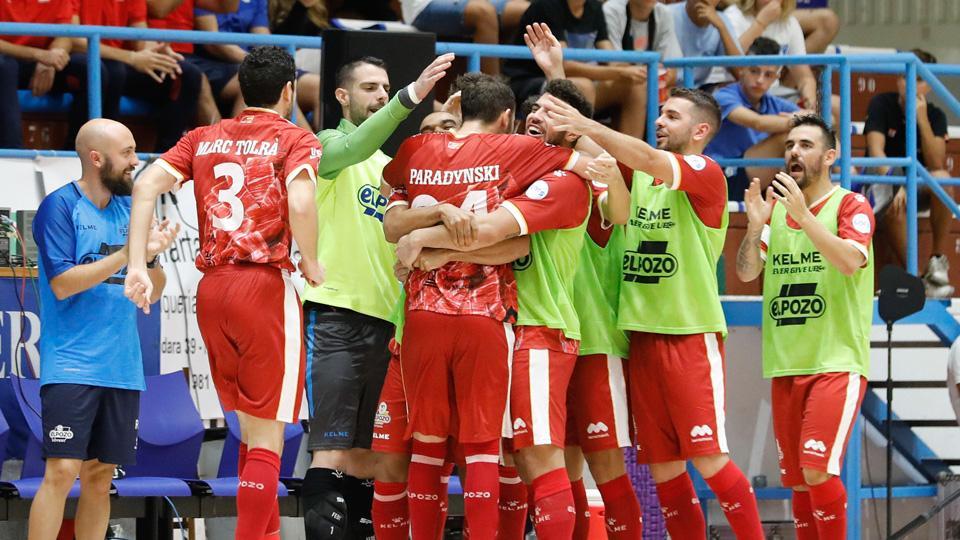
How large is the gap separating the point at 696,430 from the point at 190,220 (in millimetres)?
3583

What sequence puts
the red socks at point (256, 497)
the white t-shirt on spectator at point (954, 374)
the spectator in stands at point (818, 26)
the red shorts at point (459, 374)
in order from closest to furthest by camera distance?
the red socks at point (256, 497), the red shorts at point (459, 374), the white t-shirt on spectator at point (954, 374), the spectator in stands at point (818, 26)

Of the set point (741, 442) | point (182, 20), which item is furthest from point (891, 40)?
point (182, 20)

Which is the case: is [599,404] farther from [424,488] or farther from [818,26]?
[818,26]

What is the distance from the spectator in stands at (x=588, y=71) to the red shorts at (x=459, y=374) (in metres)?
4.03

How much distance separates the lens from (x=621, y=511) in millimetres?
7688

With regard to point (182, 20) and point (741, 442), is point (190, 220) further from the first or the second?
point (741, 442)

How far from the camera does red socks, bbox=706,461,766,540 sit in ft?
25.0

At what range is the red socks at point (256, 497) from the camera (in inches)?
262

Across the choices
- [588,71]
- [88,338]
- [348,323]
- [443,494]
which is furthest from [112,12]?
[443,494]

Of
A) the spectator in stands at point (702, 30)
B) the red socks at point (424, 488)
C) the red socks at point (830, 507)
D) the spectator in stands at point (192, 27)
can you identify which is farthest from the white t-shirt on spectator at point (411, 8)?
the red socks at point (424, 488)

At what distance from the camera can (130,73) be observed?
996 cm

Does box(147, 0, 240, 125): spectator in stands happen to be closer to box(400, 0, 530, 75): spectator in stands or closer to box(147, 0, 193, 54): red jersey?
box(147, 0, 193, 54): red jersey

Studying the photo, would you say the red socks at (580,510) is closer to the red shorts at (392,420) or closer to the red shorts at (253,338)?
the red shorts at (392,420)

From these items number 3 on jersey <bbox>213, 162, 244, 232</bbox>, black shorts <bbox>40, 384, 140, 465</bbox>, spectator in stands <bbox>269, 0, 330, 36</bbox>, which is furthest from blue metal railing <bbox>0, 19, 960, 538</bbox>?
number 3 on jersey <bbox>213, 162, 244, 232</bbox>
